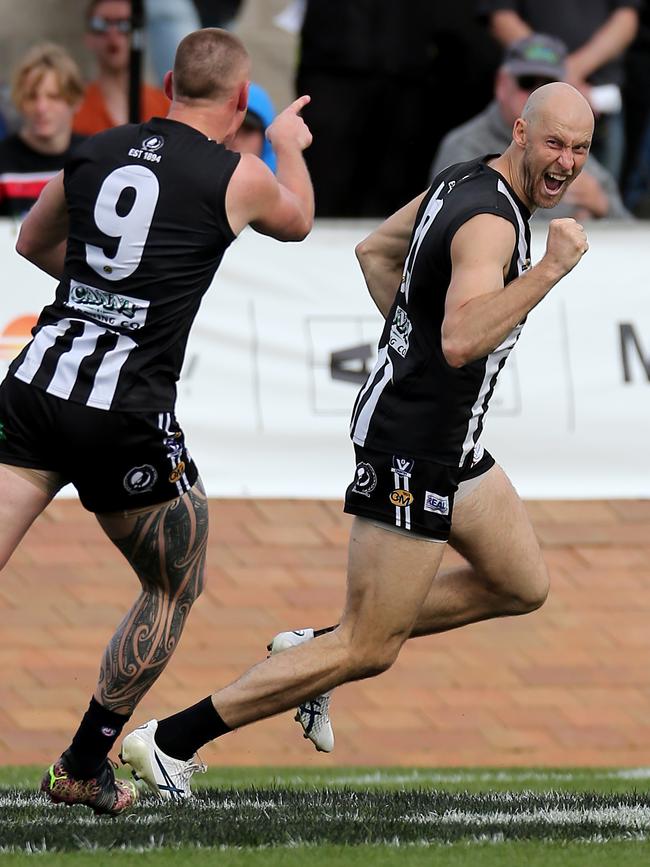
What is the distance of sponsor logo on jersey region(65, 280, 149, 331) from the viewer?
4.95m

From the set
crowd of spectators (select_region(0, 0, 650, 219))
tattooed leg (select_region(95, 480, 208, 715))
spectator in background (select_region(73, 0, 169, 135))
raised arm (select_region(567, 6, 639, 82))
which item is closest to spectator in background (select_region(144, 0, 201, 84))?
crowd of spectators (select_region(0, 0, 650, 219))

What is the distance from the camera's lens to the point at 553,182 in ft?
16.5

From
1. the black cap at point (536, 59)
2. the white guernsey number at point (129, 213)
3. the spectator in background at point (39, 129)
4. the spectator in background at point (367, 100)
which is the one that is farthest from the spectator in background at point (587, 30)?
the white guernsey number at point (129, 213)

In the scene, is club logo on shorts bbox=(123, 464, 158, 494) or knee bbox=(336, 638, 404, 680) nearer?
club logo on shorts bbox=(123, 464, 158, 494)

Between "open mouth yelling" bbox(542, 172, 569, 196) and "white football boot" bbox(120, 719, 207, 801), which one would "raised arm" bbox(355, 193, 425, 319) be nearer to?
"open mouth yelling" bbox(542, 172, 569, 196)

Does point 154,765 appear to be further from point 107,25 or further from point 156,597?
point 107,25

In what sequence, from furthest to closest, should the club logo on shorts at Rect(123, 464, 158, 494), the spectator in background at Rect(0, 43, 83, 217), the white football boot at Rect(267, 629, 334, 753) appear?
1. the spectator in background at Rect(0, 43, 83, 217)
2. the white football boot at Rect(267, 629, 334, 753)
3. the club logo on shorts at Rect(123, 464, 158, 494)

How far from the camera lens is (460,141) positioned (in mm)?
8883

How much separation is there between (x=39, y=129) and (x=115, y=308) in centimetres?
397

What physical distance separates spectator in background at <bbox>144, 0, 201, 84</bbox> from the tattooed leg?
4.38m

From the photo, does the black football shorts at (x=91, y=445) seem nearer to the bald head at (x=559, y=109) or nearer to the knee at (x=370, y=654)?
the knee at (x=370, y=654)

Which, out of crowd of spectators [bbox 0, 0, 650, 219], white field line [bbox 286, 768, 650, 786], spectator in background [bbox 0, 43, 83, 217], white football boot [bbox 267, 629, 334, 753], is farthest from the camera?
crowd of spectators [bbox 0, 0, 650, 219]

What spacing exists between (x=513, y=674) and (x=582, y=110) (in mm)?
3703

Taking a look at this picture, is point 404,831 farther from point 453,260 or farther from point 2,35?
point 2,35
